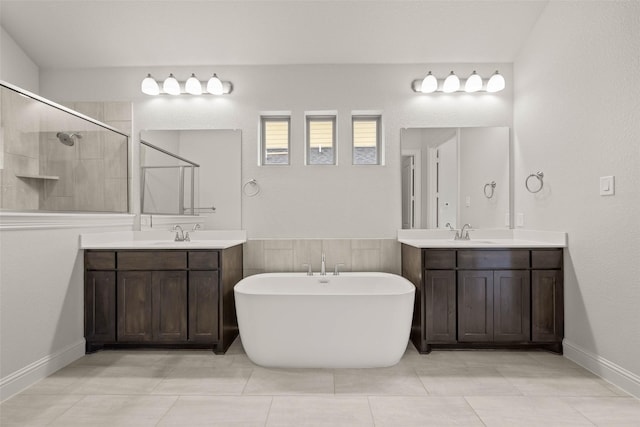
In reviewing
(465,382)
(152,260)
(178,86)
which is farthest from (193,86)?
(465,382)

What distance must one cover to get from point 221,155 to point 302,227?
3.21ft

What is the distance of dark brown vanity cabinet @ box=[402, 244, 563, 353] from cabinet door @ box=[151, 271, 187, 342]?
1.73 m

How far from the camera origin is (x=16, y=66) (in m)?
3.05

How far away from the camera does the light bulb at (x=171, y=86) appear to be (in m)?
3.18

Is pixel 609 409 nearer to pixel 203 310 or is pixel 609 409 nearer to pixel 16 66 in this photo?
pixel 203 310

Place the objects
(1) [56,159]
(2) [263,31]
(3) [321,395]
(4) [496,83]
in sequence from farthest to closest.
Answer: (4) [496,83] → (2) [263,31] → (1) [56,159] → (3) [321,395]

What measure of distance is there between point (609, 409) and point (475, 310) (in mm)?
891

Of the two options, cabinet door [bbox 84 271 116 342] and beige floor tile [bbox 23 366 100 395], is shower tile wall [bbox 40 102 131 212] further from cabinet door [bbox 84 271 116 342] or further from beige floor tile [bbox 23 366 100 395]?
beige floor tile [bbox 23 366 100 395]

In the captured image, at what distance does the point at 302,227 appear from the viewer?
10.8 ft

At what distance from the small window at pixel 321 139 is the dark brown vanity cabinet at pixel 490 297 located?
1292mm

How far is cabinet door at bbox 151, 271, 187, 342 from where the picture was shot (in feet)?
8.68

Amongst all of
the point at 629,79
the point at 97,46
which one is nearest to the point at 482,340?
the point at 629,79

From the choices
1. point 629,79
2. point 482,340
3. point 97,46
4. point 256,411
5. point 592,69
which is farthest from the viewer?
point 97,46

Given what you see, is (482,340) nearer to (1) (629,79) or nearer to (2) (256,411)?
(2) (256,411)
